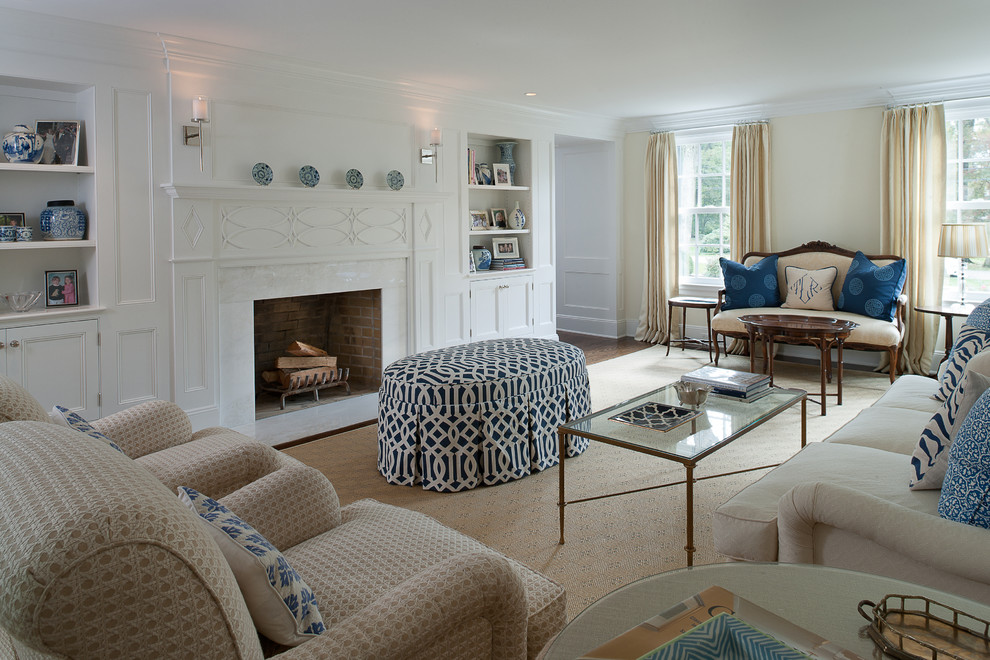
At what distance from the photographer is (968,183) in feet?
19.3

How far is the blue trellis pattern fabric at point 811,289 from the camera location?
6141mm

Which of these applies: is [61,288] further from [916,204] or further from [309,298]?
[916,204]

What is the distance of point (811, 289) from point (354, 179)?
13.2 ft

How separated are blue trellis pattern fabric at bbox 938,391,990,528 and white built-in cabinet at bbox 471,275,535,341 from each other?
4.68 m

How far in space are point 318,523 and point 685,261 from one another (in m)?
6.31

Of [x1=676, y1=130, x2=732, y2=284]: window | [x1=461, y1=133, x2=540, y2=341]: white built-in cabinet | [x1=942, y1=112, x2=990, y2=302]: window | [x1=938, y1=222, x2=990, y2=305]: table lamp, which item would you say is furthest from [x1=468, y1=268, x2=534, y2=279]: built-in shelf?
[x1=942, y1=112, x2=990, y2=302]: window

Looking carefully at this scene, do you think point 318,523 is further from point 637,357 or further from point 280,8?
point 637,357

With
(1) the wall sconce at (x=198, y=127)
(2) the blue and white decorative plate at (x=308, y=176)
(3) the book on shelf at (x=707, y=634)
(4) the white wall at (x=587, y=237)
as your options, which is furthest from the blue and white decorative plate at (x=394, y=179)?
(3) the book on shelf at (x=707, y=634)

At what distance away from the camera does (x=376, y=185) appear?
5348 millimetres

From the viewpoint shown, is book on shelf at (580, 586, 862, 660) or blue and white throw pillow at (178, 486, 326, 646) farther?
blue and white throw pillow at (178, 486, 326, 646)

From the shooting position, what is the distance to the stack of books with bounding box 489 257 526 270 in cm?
664

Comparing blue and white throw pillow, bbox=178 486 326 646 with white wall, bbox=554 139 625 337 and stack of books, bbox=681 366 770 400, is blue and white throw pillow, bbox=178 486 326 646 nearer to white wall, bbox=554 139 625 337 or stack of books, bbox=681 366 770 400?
stack of books, bbox=681 366 770 400

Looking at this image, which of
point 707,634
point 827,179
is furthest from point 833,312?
point 707,634

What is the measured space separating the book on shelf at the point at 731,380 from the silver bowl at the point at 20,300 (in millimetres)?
3540
